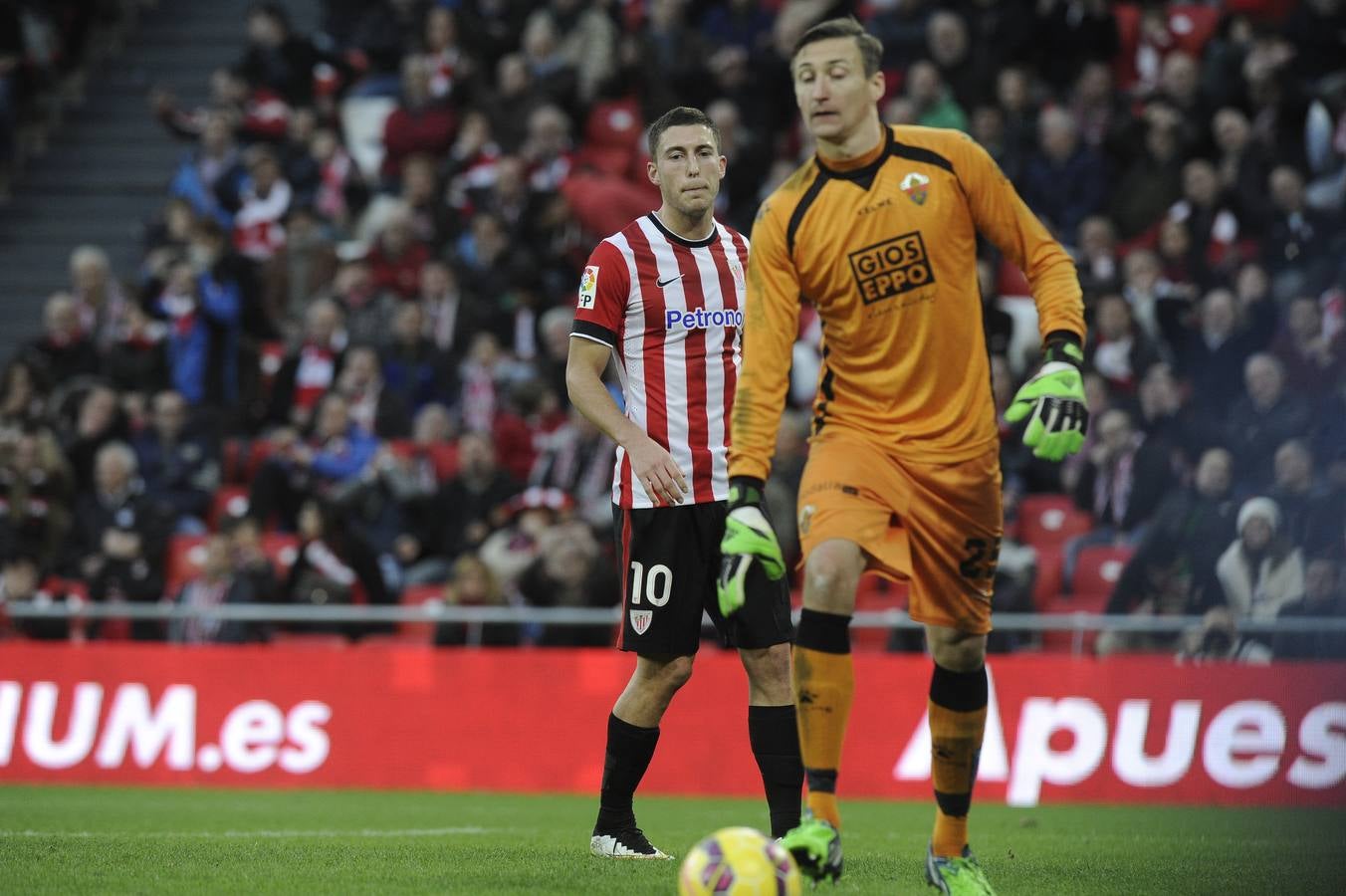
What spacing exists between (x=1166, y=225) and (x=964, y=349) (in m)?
9.07

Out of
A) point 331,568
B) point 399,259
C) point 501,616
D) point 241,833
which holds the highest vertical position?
point 399,259

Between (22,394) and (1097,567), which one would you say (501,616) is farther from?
(22,394)

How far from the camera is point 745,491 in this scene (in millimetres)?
6055

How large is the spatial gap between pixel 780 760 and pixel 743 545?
4.62ft

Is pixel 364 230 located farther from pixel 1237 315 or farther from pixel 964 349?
pixel 964 349

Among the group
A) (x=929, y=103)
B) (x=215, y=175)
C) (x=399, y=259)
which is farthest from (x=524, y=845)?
(x=215, y=175)

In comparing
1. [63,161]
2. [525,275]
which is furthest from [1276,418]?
[63,161]

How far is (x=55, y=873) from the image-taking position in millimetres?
6742

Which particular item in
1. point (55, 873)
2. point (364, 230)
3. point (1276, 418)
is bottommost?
point (55, 873)

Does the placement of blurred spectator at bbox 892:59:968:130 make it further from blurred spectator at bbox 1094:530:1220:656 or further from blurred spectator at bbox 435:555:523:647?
blurred spectator at bbox 435:555:523:647

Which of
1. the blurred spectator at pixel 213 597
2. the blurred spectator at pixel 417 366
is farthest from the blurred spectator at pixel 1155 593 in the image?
the blurred spectator at pixel 417 366

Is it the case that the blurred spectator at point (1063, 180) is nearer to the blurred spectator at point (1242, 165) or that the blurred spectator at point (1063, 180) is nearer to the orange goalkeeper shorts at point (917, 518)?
the blurred spectator at point (1242, 165)

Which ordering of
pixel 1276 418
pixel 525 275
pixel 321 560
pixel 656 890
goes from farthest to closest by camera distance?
pixel 525 275
pixel 321 560
pixel 1276 418
pixel 656 890

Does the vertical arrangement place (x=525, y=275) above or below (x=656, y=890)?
above
